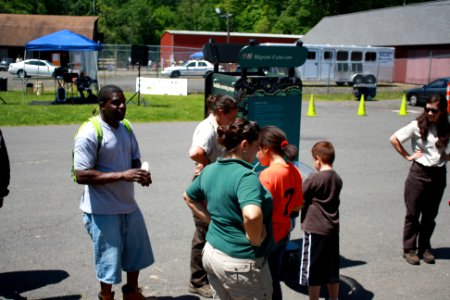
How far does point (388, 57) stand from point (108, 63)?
939 inches

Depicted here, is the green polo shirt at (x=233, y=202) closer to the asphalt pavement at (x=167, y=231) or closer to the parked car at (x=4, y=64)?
the asphalt pavement at (x=167, y=231)

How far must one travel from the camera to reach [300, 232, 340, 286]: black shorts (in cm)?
420

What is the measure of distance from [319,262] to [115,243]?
1.67 meters

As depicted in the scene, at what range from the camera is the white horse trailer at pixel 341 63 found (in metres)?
35.2

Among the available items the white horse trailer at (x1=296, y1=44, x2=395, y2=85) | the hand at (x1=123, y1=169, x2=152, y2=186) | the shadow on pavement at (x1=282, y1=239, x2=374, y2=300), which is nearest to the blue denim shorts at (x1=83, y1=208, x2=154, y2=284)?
the hand at (x1=123, y1=169, x2=152, y2=186)

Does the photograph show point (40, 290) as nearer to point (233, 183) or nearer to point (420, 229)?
point (233, 183)

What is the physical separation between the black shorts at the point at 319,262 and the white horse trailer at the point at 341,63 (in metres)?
31.5

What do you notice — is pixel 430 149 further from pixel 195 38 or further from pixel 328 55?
pixel 195 38

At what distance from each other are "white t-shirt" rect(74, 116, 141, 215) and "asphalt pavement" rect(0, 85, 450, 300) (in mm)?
1135

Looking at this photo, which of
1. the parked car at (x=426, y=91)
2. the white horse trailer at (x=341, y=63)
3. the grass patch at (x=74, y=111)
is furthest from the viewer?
the white horse trailer at (x=341, y=63)

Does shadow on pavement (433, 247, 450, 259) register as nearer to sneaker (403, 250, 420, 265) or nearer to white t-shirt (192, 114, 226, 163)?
sneaker (403, 250, 420, 265)

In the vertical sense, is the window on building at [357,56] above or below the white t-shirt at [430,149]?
above

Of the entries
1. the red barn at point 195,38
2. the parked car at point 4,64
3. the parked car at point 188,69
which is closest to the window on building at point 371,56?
the parked car at point 188,69

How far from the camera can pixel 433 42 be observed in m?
39.2
